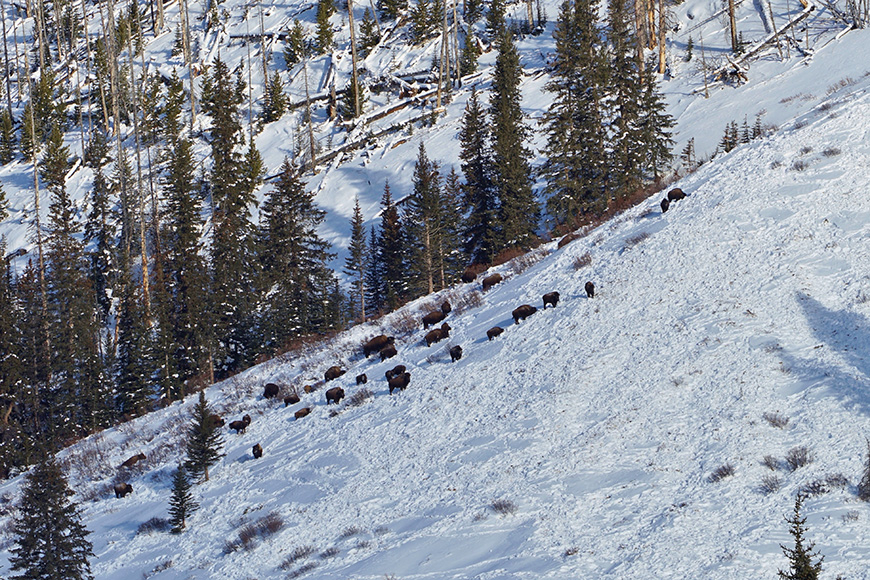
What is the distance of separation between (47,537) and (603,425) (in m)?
11.2

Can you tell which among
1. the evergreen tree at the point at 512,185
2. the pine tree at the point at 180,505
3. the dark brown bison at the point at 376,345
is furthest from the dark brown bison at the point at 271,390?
the evergreen tree at the point at 512,185

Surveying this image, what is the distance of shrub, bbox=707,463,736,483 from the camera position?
11.9 meters

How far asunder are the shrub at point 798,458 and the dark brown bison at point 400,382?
9.63m

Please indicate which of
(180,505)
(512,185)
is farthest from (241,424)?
(512,185)

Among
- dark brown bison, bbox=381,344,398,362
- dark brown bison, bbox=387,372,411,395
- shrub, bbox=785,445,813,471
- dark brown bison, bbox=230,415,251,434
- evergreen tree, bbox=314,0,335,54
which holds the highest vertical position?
evergreen tree, bbox=314,0,335,54

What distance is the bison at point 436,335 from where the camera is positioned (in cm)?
2145

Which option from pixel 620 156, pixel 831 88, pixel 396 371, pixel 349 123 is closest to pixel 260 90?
pixel 349 123

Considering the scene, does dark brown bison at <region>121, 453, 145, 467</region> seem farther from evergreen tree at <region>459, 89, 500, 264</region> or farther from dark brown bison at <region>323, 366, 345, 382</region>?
evergreen tree at <region>459, 89, 500, 264</region>

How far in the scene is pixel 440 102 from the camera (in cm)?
5538

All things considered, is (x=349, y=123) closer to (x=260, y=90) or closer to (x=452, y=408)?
(x=260, y=90)

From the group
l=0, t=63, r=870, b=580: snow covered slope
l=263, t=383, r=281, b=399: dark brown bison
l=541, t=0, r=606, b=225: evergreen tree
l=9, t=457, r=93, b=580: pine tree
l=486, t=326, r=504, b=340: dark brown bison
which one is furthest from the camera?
l=541, t=0, r=606, b=225: evergreen tree

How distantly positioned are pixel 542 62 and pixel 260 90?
78.8 ft

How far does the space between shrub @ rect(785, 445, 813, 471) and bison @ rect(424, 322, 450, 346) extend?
36.0 feet

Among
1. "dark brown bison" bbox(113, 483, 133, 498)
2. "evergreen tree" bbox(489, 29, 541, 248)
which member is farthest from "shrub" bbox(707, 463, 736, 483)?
"evergreen tree" bbox(489, 29, 541, 248)
